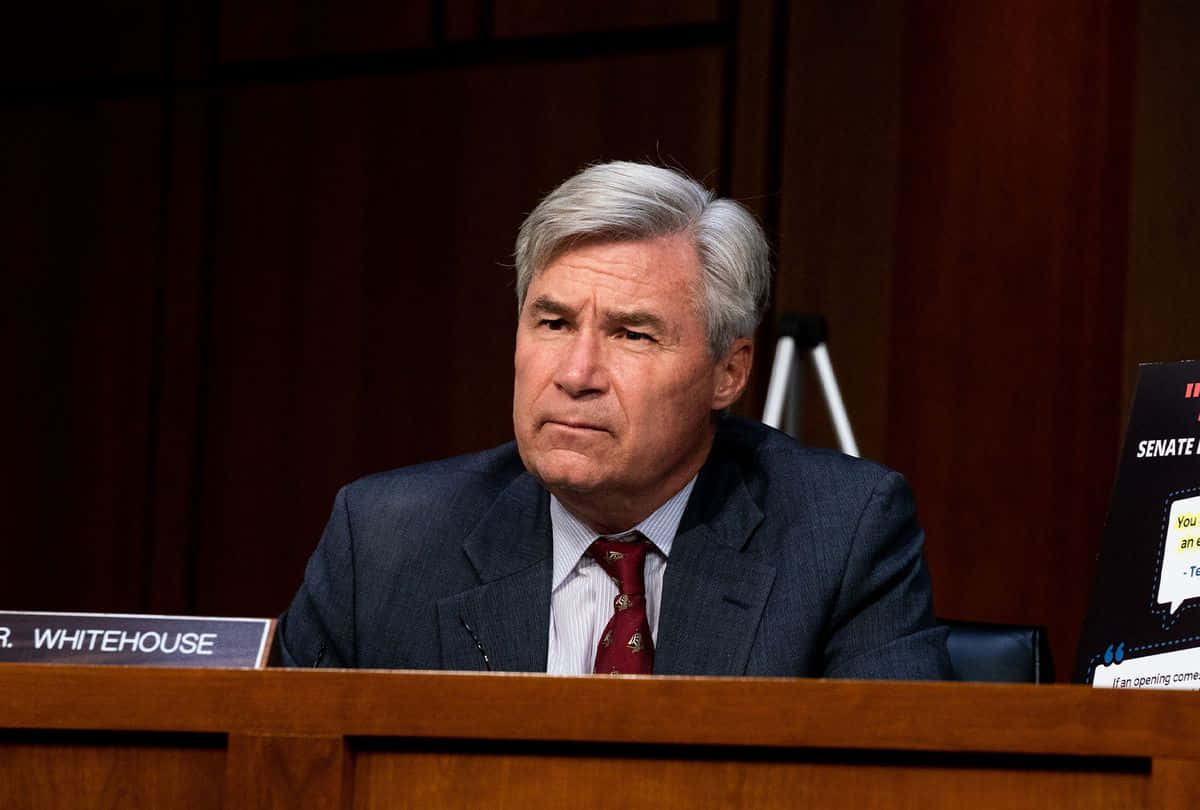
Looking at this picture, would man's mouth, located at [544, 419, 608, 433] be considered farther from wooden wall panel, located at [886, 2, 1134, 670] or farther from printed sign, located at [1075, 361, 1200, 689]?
wooden wall panel, located at [886, 2, 1134, 670]

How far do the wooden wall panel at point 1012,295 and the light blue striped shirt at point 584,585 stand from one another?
1.51 m

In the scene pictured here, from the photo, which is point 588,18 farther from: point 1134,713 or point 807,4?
point 1134,713

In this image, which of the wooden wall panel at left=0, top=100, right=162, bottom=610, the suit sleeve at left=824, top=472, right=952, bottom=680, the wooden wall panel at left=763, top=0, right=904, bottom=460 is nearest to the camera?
the suit sleeve at left=824, top=472, right=952, bottom=680

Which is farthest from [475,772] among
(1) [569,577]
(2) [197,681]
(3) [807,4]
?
(3) [807,4]

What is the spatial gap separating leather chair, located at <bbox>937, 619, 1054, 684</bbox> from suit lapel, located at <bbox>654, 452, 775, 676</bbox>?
28 cm

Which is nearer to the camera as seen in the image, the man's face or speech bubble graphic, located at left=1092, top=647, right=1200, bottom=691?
speech bubble graphic, located at left=1092, top=647, right=1200, bottom=691

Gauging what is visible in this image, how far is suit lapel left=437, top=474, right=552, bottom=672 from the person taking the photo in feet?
6.24

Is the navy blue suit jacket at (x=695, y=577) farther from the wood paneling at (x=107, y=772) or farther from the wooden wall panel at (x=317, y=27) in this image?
the wooden wall panel at (x=317, y=27)

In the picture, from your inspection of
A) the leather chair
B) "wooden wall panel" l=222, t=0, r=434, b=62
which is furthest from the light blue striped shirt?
"wooden wall panel" l=222, t=0, r=434, b=62

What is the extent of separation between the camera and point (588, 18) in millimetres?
3947

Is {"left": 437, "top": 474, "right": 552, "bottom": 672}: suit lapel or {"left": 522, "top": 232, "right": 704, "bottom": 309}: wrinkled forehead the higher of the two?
{"left": 522, "top": 232, "right": 704, "bottom": 309}: wrinkled forehead

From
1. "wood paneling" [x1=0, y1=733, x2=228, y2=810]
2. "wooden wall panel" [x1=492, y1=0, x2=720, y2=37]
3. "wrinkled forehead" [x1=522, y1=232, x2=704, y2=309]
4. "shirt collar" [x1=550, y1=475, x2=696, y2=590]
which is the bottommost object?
"wood paneling" [x1=0, y1=733, x2=228, y2=810]

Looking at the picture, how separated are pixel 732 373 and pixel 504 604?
0.47 meters

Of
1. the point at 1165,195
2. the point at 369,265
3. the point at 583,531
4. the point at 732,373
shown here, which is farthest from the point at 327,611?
the point at 369,265
